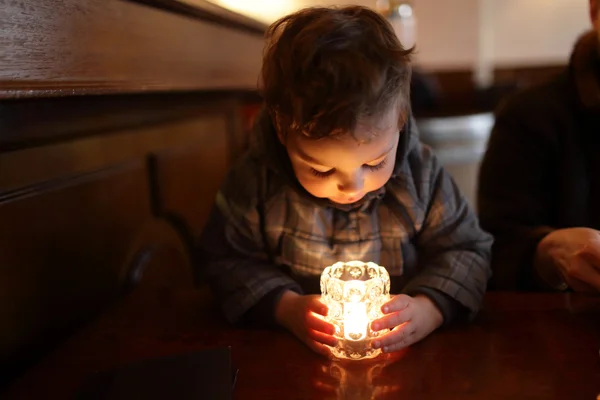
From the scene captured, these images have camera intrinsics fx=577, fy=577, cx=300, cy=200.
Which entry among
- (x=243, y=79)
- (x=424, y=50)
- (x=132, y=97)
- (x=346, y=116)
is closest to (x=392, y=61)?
(x=346, y=116)

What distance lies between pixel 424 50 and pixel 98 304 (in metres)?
2.52

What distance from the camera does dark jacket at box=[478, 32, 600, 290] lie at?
0.96 metres

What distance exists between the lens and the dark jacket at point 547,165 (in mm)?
958

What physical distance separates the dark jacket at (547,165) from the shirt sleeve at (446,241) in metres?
0.20

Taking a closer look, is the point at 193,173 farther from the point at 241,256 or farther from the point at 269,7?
the point at 269,7

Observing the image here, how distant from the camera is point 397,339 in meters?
0.64

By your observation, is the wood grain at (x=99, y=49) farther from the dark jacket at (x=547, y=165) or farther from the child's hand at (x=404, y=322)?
the dark jacket at (x=547, y=165)

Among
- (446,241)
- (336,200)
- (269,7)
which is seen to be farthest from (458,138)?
(336,200)

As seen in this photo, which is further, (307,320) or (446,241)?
(446,241)

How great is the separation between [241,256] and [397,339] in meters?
0.25

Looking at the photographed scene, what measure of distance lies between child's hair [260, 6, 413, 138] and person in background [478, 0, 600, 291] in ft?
1.37

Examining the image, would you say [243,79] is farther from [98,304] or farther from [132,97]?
[98,304]

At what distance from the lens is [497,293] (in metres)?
0.82

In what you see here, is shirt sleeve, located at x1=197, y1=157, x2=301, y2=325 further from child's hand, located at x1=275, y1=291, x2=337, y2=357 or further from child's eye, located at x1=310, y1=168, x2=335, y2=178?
child's eye, located at x1=310, y1=168, x2=335, y2=178
